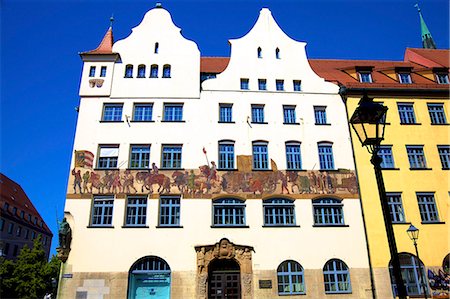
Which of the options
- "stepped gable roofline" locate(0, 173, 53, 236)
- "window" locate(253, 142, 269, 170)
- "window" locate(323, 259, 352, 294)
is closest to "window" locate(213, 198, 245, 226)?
"window" locate(253, 142, 269, 170)

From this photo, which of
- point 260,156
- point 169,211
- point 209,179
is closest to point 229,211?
point 209,179

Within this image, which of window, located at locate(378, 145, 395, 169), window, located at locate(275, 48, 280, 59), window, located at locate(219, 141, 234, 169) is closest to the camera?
window, located at locate(219, 141, 234, 169)

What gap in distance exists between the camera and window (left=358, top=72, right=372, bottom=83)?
870 inches

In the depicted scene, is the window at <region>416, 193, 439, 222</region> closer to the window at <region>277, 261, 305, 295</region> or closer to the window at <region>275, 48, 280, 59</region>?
the window at <region>277, 261, 305, 295</region>

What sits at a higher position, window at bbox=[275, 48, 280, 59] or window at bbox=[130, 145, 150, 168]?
window at bbox=[275, 48, 280, 59]

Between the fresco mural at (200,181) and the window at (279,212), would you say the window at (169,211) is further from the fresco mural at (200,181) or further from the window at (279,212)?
the window at (279,212)

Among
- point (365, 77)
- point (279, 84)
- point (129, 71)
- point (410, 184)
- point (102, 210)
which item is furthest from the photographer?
point (365, 77)

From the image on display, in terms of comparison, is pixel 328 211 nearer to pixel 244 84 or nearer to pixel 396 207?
pixel 396 207

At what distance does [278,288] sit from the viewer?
636 inches

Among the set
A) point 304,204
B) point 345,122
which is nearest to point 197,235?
point 304,204

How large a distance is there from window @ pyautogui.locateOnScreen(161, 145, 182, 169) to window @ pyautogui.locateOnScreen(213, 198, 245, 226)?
2.88m

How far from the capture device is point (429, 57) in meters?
Result: 26.3

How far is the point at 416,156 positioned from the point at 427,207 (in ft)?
9.37

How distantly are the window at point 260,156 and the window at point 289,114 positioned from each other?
2.08 metres
